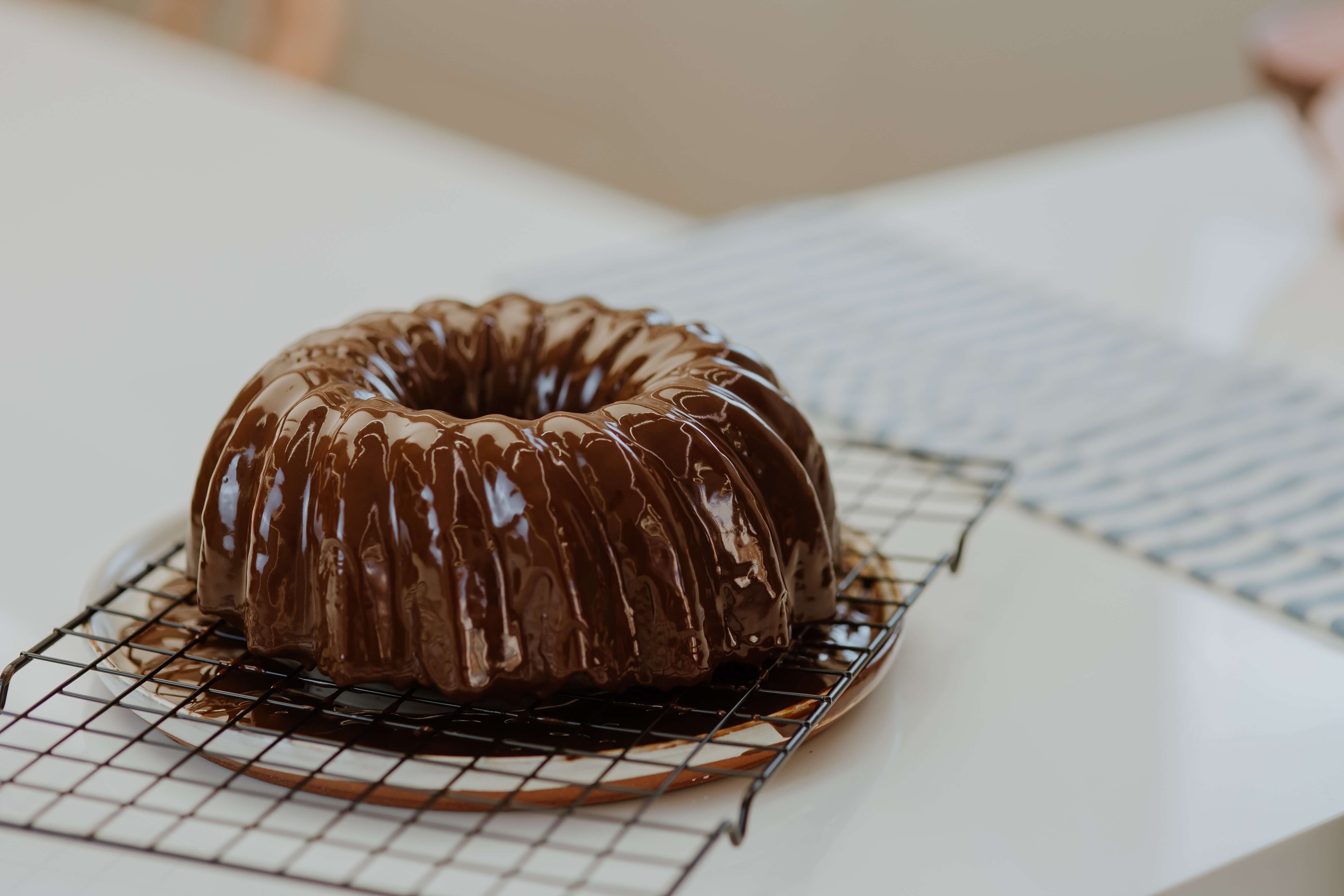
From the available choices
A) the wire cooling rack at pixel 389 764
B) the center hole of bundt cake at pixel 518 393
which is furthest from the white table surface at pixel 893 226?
the center hole of bundt cake at pixel 518 393

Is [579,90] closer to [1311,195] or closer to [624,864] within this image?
[1311,195]

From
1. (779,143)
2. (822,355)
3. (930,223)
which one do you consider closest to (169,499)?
(822,355)

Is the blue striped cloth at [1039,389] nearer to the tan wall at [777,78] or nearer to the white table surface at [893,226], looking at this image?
the white table surface at [893,226]

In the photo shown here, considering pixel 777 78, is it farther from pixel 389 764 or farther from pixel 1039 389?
pixel 389 764

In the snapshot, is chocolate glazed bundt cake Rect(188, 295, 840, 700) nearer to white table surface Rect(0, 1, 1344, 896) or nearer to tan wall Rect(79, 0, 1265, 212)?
white table surface Rect(0, 1, 1344, 896)

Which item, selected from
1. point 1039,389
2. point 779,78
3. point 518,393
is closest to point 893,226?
point 1039,389

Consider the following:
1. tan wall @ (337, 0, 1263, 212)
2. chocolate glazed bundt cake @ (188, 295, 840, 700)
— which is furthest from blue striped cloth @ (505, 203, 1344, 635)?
tan wall @ (337, 0, 1263, 212)

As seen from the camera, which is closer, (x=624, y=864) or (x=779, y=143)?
(x=624, y=864)
